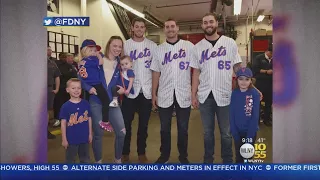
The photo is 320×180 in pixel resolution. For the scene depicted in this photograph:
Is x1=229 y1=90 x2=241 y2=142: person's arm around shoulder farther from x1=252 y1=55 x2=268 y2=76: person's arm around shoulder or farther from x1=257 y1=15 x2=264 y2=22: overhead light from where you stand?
x1=257 y1=15 x2=264 y2=22: overhead light

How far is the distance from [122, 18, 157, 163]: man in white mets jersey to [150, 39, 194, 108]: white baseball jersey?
2.8 inches

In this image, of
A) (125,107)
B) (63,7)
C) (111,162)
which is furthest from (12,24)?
(111,162)

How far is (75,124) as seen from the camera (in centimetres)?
236

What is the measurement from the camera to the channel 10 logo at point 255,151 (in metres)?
2.32

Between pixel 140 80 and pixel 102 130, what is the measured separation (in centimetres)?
49

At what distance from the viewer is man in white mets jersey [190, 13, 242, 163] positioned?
239cm

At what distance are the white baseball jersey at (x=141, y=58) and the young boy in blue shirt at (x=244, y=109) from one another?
26.8 inches

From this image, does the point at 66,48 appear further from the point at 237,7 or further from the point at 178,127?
the point at 237,7

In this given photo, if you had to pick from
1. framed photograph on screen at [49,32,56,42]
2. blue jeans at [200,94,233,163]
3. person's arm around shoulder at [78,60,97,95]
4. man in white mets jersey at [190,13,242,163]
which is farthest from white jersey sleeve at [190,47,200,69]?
framed photograph on screen at [49,32,56,42]

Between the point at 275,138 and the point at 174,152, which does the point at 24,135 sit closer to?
the point at 174,152

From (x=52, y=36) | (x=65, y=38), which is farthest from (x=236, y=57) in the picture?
(x=52, y=36)

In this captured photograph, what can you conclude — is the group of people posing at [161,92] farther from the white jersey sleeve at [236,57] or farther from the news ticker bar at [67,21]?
the news ticker bar at [67,21]

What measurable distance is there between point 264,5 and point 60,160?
1.90 metres

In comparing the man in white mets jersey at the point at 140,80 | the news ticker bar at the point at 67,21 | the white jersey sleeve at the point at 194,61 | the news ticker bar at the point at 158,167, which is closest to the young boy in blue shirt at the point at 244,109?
the news ticker bar at the point at 158,167
